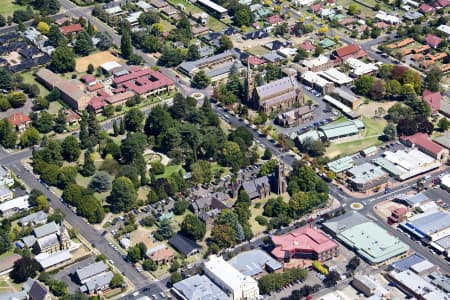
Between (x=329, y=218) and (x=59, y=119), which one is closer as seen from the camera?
(x=329, y=218)

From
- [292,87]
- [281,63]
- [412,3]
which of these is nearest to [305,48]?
[281,63]

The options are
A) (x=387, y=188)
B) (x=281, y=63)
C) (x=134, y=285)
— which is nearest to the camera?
(x=134, y=285)

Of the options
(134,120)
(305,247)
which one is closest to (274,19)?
(134,120)

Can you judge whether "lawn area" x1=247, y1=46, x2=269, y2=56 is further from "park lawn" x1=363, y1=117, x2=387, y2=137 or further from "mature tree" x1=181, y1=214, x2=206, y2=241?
"mature tree" x1=181, y1=214, x2=206, y2=241

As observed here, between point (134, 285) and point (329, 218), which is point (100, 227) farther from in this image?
point (329, 218)

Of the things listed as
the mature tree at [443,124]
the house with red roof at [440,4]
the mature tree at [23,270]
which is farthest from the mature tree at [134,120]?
the house with red roof at [440,4]
